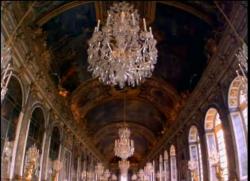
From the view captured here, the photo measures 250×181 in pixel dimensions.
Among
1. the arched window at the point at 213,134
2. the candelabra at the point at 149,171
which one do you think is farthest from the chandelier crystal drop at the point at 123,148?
the candelabra at the point at 149,171

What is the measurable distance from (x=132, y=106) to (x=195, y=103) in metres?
11.7

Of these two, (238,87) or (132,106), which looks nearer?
(238,87)

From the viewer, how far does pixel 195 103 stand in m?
17.2

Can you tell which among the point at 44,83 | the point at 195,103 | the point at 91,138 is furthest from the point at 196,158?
the point at 91,138

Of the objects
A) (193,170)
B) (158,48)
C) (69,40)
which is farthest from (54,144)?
(158,48)

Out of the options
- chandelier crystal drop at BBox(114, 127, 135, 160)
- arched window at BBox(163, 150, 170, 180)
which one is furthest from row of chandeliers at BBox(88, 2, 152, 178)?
arched window at BBox(163, 150, 170, 180)

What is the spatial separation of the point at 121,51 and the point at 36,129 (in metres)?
6.67

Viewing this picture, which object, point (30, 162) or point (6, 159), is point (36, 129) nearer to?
point (30, 162)

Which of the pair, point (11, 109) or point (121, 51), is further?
point (11, 109)

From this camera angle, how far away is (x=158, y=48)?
17.2 m

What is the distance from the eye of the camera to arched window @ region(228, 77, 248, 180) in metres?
11.3

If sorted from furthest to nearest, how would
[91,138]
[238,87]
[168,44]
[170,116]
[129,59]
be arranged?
[91,138], [170,116], [168,44], [238,87], [129,59]

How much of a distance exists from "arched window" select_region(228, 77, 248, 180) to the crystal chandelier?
4.08 meters

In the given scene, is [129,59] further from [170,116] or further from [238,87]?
[170,116]
